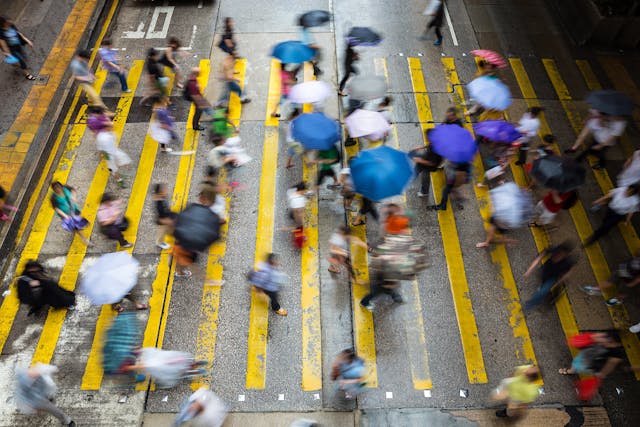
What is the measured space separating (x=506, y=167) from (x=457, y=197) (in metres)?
1.64

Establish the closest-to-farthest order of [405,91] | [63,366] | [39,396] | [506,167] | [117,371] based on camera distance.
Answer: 1. [39,396]
2. [117,371]
3. [63,366]
4. [506,167]
5. [405,91]

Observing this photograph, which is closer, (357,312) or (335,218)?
(357,312)

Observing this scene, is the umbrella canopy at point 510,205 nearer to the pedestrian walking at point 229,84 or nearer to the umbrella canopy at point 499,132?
the umbrella canopy at point 499,132

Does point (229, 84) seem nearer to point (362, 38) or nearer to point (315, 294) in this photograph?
point (362, 38)

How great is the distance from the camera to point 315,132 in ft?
28.9

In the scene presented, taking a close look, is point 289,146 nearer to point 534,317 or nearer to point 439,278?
point 439,278

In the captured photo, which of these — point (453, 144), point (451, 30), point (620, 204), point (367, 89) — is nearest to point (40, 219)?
point (367, 89)

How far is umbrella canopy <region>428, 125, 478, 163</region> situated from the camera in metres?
8.52

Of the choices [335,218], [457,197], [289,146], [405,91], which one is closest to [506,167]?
[457,197]

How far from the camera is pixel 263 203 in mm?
10008

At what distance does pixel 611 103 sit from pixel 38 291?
11.5m

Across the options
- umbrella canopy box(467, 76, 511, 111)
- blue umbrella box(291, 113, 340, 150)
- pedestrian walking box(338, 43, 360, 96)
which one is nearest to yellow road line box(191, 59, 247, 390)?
blue umbrella box(291, 113, 340, 150)

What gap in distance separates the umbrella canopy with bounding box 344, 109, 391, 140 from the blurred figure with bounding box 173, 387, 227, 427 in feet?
18.2

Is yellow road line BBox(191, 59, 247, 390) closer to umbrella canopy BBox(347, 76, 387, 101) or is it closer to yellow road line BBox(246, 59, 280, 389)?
yellow road line BBox(246, 59, 280, 389)
